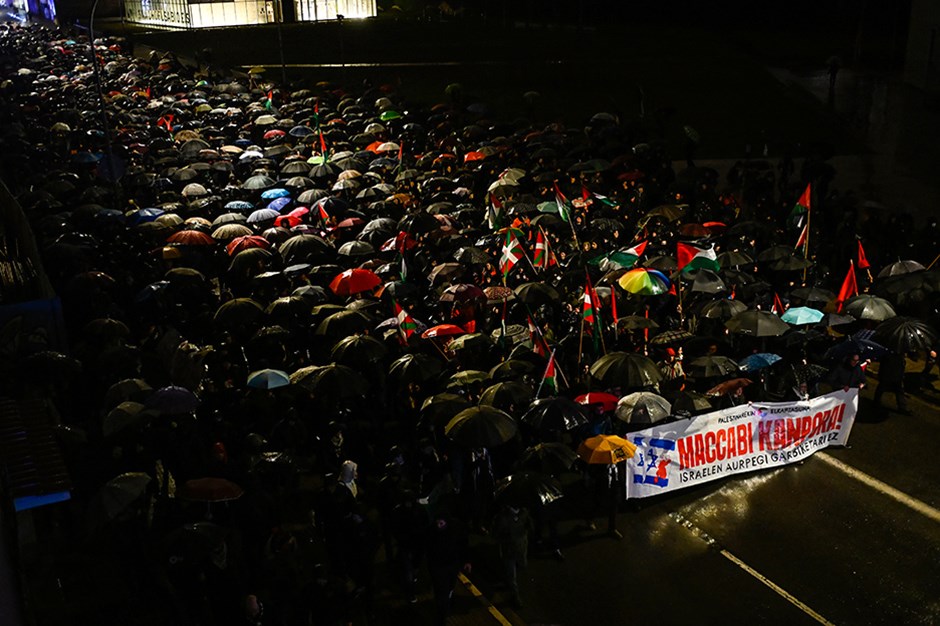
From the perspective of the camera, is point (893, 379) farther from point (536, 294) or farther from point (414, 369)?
point (414, 369)

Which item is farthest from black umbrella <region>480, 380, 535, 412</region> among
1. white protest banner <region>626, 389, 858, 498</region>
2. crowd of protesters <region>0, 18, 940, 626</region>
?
white protest banner <region>626, 389, 858, 498</region>

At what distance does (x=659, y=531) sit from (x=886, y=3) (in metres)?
50.4

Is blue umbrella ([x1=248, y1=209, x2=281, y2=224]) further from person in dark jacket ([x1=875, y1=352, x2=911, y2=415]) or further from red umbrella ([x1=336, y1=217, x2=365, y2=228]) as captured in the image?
person in dark jacket ([x1=875, y1=352, x2=911, y2=415])

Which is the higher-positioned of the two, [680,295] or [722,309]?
[722,309]

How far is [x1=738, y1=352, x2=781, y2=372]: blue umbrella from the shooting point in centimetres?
1164

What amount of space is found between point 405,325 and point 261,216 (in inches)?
271

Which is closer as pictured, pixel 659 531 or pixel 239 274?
pixel 659 531

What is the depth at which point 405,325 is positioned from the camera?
40.7 feet

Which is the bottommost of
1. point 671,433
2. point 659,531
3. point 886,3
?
point 659,531

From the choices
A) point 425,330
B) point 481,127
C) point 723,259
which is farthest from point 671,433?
point 481,127

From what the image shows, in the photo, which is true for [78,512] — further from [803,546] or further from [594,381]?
[803,546]

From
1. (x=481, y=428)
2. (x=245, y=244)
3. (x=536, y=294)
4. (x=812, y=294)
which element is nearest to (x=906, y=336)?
(x=812, y=294)

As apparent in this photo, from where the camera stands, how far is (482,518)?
35.8 feet

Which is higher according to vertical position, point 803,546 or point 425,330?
point 425,330
